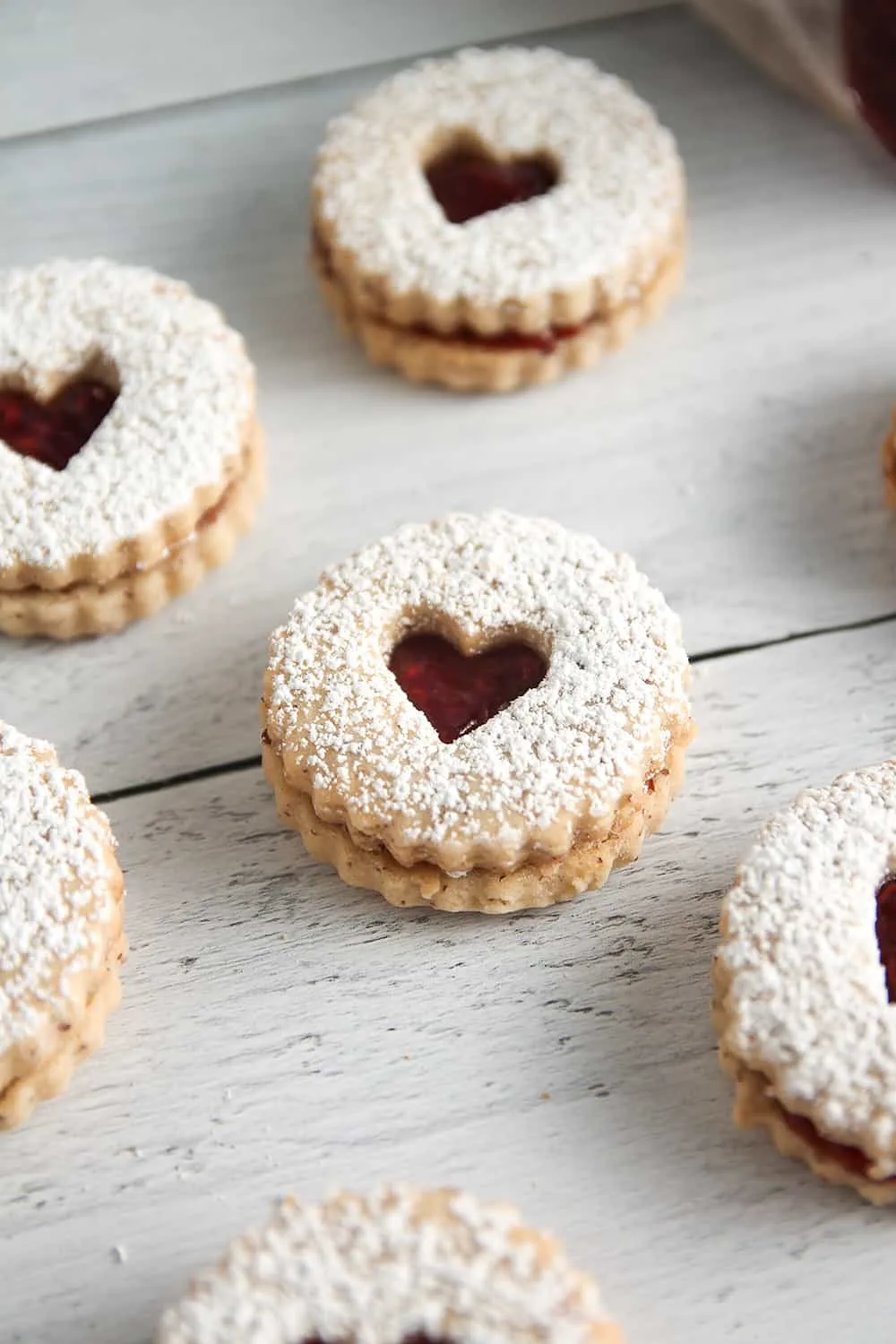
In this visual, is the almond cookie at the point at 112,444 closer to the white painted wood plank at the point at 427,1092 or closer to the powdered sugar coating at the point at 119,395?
the powdered sugar coating at the point at 119,395

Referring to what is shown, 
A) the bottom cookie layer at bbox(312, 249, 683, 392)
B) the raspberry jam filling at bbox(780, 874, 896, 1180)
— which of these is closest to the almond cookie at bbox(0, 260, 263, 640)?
the bottom cookie layer at bbox(312, 249, 683, 392)

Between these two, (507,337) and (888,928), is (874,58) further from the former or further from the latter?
(888,928)

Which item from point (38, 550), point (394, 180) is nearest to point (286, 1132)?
point (38, 550)

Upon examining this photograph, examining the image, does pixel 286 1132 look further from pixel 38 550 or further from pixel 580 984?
pixel 38 550

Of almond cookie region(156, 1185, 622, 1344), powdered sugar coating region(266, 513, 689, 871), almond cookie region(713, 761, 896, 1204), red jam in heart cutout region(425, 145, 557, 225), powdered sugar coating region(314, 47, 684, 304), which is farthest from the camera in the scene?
red jam in heart cutout region(425, 145, 557, 225)

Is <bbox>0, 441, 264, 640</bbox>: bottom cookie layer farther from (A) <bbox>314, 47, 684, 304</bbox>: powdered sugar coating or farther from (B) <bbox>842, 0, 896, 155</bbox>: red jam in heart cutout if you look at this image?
(B) <bbox>842, 0, 896, 155</bbox>: red jam in heart cutout

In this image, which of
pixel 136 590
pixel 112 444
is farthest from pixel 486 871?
pixel 112 444

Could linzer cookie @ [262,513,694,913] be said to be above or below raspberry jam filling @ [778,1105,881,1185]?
above
